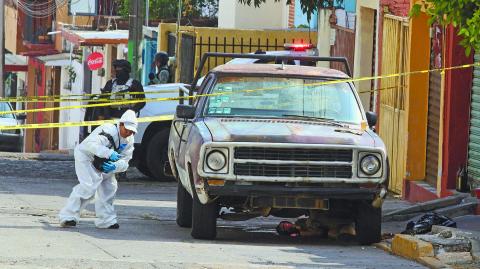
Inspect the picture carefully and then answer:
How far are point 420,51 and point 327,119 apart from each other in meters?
6.03

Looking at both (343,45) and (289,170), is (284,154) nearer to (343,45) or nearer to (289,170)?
(289,170)

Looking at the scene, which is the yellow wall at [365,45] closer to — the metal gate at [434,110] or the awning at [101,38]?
the metal gate at [434,110]

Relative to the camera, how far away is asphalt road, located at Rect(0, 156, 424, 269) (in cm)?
1220

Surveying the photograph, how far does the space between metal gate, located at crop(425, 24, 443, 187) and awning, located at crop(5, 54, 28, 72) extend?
40.8 m

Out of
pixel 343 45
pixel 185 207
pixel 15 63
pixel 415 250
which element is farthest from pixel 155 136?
pixel 15 63

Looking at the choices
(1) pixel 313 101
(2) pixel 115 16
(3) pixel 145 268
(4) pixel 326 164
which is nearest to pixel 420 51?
(1) pixel 313 101

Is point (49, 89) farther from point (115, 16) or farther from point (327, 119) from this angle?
point (327, 119)

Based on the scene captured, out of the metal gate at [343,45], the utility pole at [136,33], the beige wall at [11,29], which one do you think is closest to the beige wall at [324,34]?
the metal gate at [343,45]

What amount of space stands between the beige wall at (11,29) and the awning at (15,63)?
A: 0.31 metres

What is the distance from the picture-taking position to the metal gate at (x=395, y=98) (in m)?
21.1

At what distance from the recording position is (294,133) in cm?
1405

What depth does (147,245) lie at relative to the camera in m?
13.6

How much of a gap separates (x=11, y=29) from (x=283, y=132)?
1893 inches

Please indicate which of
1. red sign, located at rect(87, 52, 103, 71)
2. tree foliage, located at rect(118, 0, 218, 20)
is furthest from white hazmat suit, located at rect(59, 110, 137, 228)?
tree foliage, located at rect(118, 0, 218, 20)
